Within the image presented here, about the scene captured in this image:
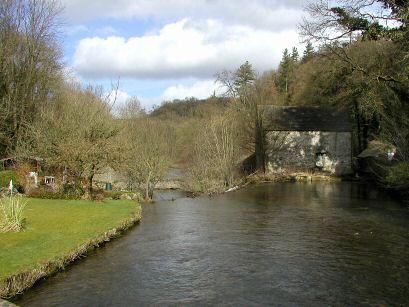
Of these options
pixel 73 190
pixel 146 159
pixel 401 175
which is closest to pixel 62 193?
pixel 73 190

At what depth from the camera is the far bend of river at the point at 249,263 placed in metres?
A: 10.2

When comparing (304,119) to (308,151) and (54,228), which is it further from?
(54,228)

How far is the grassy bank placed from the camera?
10676 mm

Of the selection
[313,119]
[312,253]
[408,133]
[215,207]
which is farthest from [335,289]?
[313,119]

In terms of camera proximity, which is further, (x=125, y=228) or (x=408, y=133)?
(x=408, y=133)

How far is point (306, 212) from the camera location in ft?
74.3

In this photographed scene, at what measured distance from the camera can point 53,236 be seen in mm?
14078

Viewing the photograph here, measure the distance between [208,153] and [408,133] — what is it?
17.0 meters

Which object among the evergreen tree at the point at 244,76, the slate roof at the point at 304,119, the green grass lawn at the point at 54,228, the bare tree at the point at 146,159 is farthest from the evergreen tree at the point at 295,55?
the green grass lawn at the point at 54,228

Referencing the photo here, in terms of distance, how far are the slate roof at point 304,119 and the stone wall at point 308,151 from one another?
55 cm

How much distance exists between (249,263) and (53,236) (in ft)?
21.0

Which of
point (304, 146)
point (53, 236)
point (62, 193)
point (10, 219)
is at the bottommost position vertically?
point (53, 236)

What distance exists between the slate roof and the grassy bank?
26.9 metres

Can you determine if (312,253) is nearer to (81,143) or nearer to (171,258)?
(171,258)
